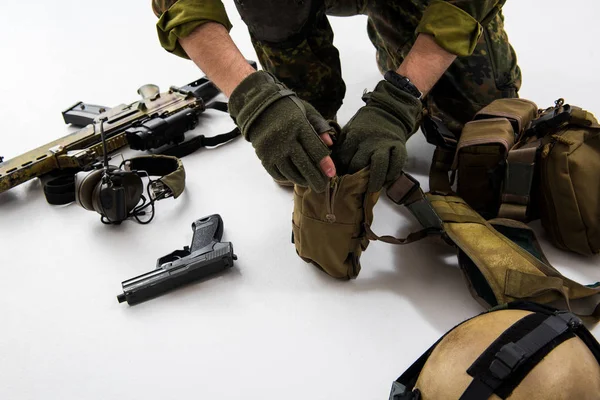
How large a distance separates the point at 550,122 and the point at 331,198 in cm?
61

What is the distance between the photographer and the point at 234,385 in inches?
48.6

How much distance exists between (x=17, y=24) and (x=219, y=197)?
2205mm

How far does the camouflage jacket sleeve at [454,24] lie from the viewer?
55.3 inches

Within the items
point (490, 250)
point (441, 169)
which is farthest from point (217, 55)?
point (490, 250)

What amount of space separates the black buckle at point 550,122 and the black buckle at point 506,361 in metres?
0.75

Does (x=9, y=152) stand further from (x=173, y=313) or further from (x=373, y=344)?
(x=373, y=344)

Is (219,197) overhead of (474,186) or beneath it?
overhead

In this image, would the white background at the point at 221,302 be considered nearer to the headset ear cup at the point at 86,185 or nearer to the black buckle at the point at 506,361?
the headset ear cup at the point at 86,185

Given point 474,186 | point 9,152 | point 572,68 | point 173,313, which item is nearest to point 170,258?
point 173,313

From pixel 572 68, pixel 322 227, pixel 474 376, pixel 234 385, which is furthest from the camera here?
pixel 572 68

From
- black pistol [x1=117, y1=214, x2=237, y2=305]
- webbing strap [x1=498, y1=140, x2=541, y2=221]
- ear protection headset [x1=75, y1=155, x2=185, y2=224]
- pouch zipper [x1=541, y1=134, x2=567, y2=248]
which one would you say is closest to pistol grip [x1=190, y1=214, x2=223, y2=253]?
black pistol [x1=117, y1=214, x2=237, y2=305]

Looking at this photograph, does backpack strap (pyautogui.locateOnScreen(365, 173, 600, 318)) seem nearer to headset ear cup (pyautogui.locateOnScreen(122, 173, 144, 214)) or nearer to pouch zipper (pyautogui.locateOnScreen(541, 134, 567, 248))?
pouch zipper (pyautogui.locateOnScreen(541, 134, 567, 248))

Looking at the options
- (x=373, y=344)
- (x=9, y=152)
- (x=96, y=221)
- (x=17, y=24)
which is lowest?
(x=373, y=344)

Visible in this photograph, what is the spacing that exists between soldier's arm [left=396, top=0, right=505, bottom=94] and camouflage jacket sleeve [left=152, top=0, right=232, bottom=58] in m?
0.50
